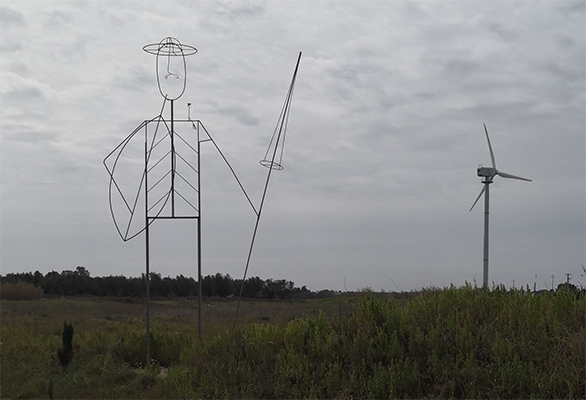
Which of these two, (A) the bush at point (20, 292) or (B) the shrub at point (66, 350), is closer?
(B) the shrub at point (66, 350)

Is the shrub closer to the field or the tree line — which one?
the field

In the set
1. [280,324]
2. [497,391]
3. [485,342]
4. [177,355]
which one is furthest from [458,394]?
[177,355]

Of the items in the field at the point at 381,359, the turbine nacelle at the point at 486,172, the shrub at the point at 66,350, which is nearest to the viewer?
Answer: the field at the point at 381,359

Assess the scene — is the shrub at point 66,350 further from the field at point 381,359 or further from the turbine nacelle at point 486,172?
the turbine nacelle at point 486,172

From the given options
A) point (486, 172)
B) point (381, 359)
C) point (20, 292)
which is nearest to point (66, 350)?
point (381, 359)

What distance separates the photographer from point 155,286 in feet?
221

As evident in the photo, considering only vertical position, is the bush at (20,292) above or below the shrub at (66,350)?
below

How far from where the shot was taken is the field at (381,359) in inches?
407

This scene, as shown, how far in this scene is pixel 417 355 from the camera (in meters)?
11.4

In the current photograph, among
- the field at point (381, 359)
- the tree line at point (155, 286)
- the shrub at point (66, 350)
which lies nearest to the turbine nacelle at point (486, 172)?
the field at point (381, 359)

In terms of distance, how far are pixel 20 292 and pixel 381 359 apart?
51346 mm

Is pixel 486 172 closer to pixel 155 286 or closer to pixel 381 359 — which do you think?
pixel 381 359

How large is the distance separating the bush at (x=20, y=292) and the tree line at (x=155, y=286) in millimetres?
4529

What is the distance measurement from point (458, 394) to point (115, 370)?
878 centimetres
